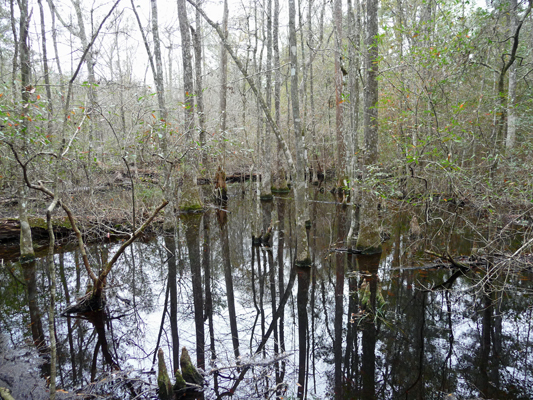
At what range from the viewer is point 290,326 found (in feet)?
18.7

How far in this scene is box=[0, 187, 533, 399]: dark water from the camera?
166 inches

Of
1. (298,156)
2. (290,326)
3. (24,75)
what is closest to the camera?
(290,326)

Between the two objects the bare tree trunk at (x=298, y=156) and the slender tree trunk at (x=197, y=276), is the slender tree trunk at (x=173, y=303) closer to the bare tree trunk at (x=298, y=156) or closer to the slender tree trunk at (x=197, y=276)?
the slender tree trunk at (x=197, y=276)

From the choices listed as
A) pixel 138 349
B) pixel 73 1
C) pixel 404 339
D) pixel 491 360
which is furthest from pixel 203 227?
pixel 73 1

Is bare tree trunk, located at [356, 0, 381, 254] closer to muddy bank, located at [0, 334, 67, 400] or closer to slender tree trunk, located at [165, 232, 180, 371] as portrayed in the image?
slender tree trunk, located at [165, 232, 180, 371]

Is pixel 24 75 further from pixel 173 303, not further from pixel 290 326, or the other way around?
pixel 290 326

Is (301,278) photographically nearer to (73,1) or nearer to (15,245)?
(15,245)

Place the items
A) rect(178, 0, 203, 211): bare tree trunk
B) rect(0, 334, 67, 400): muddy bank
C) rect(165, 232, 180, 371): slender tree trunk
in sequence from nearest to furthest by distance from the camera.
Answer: rect(0, 334, 67, 400): muddy bank
rect(165, 232, 180, 371): slender tree trunk
rect(178, 0, 203, 211): bare tree trunk

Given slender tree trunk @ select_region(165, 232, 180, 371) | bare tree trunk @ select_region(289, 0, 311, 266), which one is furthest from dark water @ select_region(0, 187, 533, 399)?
bare tree trunk @ select_region(289, 0, 311, 266)

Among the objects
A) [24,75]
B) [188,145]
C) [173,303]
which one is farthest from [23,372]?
[188,145]

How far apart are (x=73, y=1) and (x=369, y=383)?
18615 millimetres

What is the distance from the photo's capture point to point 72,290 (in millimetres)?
7102

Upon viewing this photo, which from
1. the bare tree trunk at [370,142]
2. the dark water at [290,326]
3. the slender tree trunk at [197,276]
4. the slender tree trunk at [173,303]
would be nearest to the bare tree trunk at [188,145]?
the slender tree trunk at [197,276]

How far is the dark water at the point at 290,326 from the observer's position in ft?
13.8
